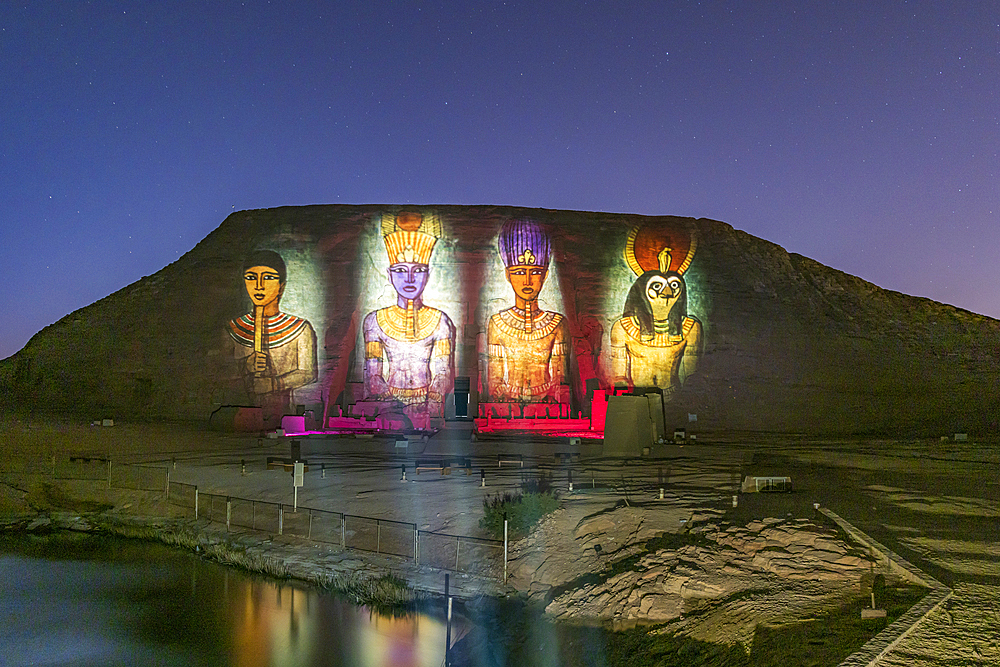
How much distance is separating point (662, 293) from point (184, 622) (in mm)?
30515

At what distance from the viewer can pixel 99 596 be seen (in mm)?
10727

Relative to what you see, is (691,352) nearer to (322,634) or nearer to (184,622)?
(322,634)

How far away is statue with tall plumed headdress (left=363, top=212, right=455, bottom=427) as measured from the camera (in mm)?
33844

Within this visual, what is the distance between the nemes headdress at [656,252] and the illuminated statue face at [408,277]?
11.0 meters

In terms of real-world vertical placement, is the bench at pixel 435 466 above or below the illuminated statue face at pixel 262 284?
below

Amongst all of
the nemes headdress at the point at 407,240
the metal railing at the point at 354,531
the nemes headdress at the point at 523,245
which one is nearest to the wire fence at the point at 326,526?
the metal railing at the point at 354,531

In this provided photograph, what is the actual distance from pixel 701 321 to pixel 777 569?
106 feet

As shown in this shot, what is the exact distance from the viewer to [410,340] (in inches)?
1358

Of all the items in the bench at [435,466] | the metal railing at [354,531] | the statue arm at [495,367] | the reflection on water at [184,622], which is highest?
the statue arm at [495,367]

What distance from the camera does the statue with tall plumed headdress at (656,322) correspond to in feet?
120

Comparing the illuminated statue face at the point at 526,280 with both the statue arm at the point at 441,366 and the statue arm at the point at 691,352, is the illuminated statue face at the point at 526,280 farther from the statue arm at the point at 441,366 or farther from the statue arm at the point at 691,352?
the statue arm at the point at 691,352

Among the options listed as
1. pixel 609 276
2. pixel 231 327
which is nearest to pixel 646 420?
pixel 609 276

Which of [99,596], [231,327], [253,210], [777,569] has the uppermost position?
[253,210]

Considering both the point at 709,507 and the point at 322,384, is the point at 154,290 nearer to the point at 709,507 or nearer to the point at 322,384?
the point at 322,384
